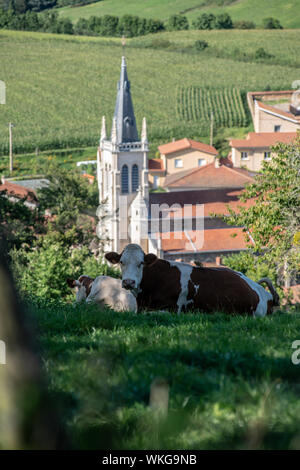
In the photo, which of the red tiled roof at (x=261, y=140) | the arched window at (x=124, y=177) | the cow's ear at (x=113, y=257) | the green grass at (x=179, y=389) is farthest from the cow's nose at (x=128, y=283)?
the red tiled roof at (x=261, y=140)

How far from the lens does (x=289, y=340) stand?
5.36m

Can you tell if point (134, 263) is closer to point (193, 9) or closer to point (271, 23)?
point (271, 23)

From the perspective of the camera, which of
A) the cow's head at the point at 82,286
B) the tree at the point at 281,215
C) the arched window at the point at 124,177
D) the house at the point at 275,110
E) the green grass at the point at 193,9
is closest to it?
the cow's head at the point at 82,286

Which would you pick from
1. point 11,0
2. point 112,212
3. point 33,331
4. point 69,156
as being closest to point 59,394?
point 33,331

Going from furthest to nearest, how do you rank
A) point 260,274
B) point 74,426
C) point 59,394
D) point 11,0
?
1. point 11,0
2. point 260,274
3. point 59,394
4. point 74,426

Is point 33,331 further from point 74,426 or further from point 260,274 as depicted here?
point 260,274

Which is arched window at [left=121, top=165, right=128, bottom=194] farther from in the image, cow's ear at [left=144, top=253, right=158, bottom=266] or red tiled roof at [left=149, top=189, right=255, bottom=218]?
cow's ear at [left=144, top=253, right=158, bottom=266]

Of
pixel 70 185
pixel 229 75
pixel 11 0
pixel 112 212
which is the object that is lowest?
pixel 112 212

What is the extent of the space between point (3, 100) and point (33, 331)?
303ft

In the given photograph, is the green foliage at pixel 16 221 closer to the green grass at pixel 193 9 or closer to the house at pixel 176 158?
the house at pixel 176 158

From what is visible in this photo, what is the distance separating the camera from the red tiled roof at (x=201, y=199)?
6506cm

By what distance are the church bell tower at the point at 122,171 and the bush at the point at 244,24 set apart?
60.8m

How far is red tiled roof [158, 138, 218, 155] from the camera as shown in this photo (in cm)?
7994

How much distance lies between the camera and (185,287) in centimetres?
852
